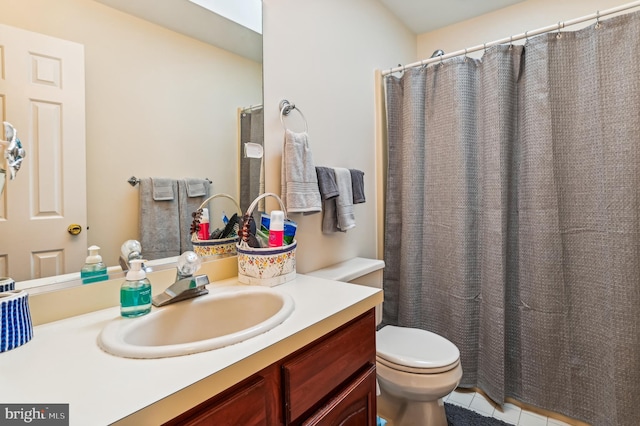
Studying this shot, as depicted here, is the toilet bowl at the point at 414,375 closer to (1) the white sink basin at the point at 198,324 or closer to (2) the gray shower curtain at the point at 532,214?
(2) the gray shower curtain at the point at 532,214

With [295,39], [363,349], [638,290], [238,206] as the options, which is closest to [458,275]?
[638,290]

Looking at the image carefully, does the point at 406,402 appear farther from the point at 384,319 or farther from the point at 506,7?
the point at 506,7

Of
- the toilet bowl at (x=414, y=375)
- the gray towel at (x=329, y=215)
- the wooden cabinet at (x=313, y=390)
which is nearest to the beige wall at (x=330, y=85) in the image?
the gray towel at (x=329, y=215)

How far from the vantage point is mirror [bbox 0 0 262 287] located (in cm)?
90

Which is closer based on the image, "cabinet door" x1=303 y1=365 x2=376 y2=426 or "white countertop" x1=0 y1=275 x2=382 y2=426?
"white countertop" x1=0 y1=275 x2=382 y2=426

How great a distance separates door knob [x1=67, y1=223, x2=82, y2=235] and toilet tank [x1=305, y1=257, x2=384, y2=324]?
917 millimetres

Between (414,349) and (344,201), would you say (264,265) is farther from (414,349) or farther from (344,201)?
(414,349)

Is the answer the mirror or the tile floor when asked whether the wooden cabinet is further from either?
the tile floor

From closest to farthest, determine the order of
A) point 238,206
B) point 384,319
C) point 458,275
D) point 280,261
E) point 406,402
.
A: point 280,261 → point 238,206 → point 406,402 → point 458,275 → point 384,319

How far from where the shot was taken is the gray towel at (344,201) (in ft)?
5.19

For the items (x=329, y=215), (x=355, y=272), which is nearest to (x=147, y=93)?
(x=329, y=215)

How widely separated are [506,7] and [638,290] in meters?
1.83

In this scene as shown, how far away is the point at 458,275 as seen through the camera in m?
1.80

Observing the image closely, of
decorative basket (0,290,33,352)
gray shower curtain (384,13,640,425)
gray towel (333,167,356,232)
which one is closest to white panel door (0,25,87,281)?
decorative basket (0,290,33,352)
